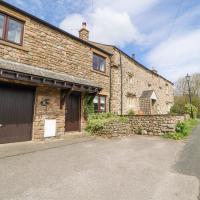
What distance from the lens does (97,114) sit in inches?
490

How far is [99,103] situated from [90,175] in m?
8.64

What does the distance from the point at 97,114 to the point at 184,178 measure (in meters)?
8.17

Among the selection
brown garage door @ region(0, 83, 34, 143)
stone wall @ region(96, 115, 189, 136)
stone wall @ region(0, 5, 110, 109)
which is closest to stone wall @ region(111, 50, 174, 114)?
stone wall @ region(0, 5, 110, 109)

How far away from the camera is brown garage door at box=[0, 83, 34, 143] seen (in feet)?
25.7

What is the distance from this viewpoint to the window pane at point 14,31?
28.1 feet

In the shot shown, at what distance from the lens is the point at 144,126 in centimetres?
1197

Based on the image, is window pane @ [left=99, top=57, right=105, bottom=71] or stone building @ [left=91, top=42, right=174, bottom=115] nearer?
window pane @ [left=99, top=57, right=105, bottom=71]

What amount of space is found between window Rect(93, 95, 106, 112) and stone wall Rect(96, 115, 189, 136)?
236 cm

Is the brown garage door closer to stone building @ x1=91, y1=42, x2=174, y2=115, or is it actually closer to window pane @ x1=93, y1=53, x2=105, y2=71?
window pane @ x1=93, y1=53, x2=105, y2=71

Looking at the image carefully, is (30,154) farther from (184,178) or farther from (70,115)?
(184,178)

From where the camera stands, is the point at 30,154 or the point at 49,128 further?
the point at 49,128

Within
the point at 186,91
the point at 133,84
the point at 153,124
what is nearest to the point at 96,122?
the point at 153,124

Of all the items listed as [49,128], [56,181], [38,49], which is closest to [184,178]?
[56,181]

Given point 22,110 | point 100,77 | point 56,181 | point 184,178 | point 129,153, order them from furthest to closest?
point 100,77 → point 22,110 → point 129,153 → point 184,178 → point 56,181
